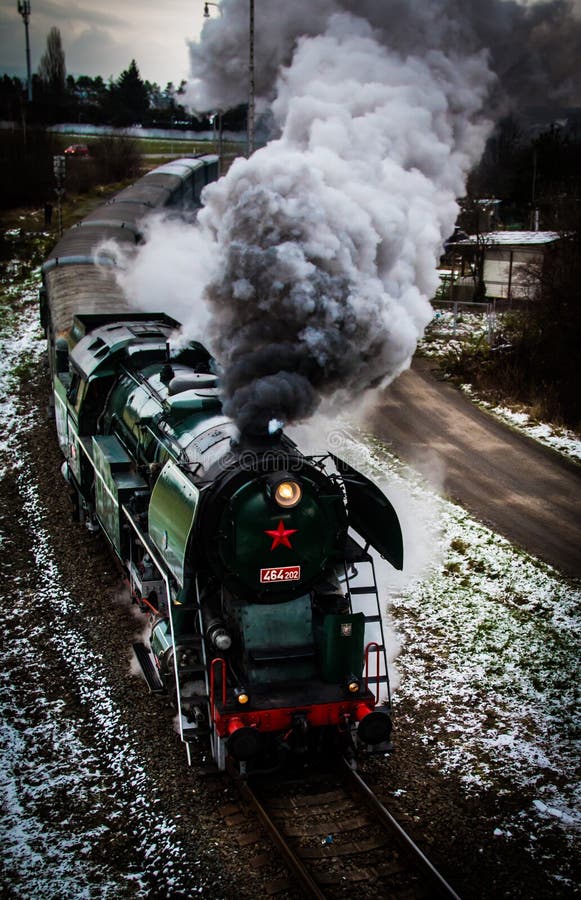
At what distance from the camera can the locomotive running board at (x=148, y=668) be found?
A: 8.30 metres

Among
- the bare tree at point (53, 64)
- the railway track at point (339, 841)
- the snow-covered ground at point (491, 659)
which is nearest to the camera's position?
the railway track at point (339, 841)

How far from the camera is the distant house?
2479 centimetres

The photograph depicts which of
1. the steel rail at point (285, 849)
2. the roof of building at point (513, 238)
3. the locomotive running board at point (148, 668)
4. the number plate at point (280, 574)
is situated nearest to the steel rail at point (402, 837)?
the steel rail at point (285, 849)

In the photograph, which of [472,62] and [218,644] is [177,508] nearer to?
[218,644]

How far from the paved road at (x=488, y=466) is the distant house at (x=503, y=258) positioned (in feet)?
18.5

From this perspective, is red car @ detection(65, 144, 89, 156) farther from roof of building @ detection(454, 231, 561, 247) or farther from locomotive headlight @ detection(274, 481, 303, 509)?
locomotive headlight @ detection(274, 481, 303, 509)

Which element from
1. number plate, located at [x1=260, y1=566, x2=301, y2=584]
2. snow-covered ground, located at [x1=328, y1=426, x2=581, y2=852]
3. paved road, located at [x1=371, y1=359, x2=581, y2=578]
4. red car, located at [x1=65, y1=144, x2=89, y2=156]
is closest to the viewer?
number plate, located at [x1=260, y1=566, x2=301, y2=584]

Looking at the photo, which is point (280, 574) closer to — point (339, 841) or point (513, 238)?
point (339, 841)

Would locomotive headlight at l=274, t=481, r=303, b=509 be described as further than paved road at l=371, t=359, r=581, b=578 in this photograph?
No

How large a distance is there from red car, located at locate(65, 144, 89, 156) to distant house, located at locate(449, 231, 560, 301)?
28.1 metres

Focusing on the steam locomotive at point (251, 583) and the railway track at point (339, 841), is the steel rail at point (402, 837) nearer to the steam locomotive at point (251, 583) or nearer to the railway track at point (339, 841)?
the railway track at point (339, 841)

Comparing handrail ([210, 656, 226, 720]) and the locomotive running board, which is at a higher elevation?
handrail ([210, 656, 226, 720])

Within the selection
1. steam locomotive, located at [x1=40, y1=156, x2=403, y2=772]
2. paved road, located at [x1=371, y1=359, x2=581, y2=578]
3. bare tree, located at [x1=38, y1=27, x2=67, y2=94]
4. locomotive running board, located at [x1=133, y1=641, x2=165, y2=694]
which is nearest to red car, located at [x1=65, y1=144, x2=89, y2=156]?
bare tree, located at [x1=38, y1=27, x2=67, y2=94]

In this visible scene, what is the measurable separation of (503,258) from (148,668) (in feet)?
71.9
